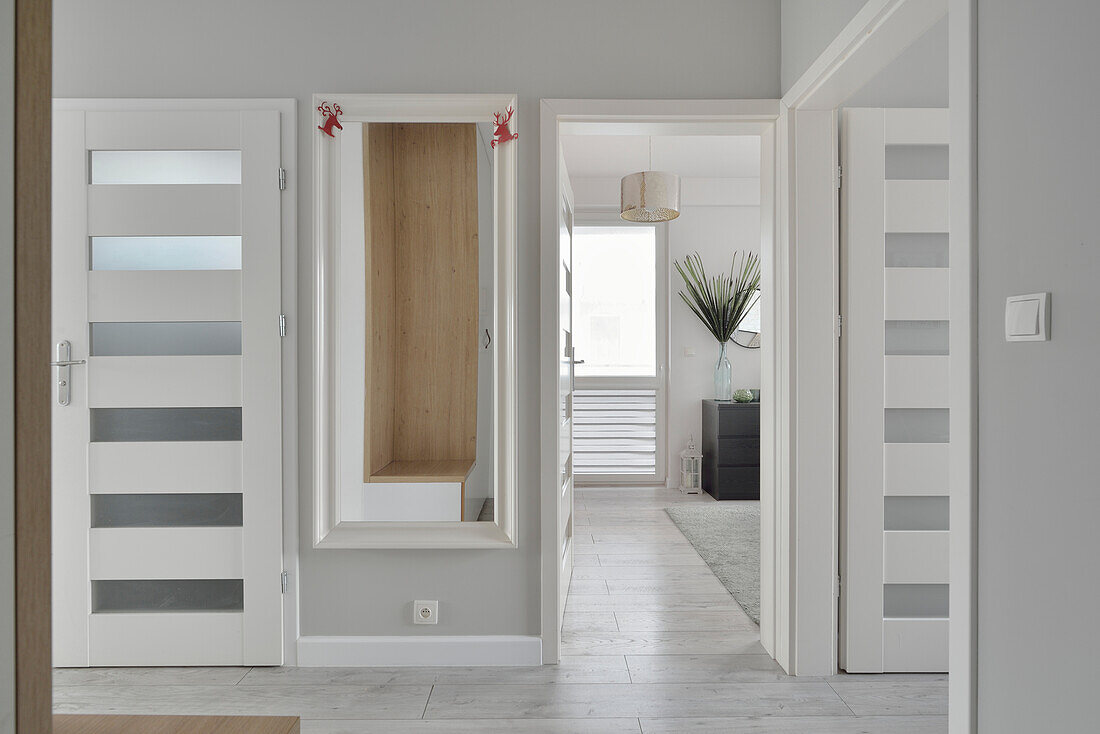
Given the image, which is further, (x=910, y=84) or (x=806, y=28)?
(x=910, y=84)

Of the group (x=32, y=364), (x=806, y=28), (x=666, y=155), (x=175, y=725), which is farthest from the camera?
(x=666, y=155)

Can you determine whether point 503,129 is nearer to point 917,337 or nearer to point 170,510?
point 917,337

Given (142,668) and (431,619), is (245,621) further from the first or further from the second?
(431,619)

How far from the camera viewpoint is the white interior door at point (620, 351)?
588 centimetres

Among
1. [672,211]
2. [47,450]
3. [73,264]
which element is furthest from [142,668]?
[672,211]

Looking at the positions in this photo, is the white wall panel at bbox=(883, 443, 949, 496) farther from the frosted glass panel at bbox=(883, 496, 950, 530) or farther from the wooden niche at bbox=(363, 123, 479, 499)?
the wooden niche at bbox=(363, 123, 479, 499)

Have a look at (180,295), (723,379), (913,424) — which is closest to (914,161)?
(913,424)

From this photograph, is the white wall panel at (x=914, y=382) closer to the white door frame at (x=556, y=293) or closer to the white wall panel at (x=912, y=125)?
the white door frame at (x=556, y=293)

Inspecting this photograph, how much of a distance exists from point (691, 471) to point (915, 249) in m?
3.58

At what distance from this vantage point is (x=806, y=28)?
2.19 metres

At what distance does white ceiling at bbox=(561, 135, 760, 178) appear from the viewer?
16.0 feet

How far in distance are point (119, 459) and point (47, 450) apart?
2.28m
